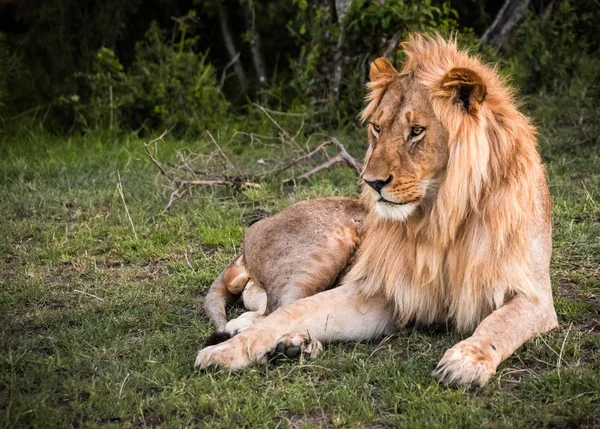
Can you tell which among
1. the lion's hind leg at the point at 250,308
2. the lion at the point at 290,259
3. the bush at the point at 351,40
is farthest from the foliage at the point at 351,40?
the lion's hind leg at the point at 250,308

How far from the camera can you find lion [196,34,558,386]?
3145 mm

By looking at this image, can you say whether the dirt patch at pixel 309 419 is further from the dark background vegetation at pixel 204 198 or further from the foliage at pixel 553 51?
the foliage at pixel 553 51

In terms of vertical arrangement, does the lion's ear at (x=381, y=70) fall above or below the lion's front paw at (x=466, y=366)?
above

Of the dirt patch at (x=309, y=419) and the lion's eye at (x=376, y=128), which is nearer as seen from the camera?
the dirt patch at (x=309, y=419)

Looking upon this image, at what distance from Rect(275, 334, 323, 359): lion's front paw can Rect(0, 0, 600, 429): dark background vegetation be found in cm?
5

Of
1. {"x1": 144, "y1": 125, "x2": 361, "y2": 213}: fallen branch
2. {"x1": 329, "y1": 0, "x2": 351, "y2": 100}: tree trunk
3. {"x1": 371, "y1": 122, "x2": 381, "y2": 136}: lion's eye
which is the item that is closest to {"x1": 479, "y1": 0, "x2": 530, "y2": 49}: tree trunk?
{"x1": 329, "y1": 0, "x2": 351, "y2": 100}: tree trunk

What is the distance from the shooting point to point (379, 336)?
3.53 m

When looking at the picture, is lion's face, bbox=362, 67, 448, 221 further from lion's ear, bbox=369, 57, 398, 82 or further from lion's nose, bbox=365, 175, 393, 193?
lion's ear, bbox=369, 57, 398, 82

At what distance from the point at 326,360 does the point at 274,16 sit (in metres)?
6.38

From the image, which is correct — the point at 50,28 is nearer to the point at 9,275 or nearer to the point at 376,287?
the point at 9,275

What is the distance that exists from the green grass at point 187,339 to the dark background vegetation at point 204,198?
0.03ft

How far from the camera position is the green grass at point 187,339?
2807 millimetres

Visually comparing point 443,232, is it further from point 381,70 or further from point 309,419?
point 309,419

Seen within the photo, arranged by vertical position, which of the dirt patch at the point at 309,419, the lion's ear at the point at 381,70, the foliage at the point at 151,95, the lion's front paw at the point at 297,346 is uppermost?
the lion's ear at the point at 381,70
